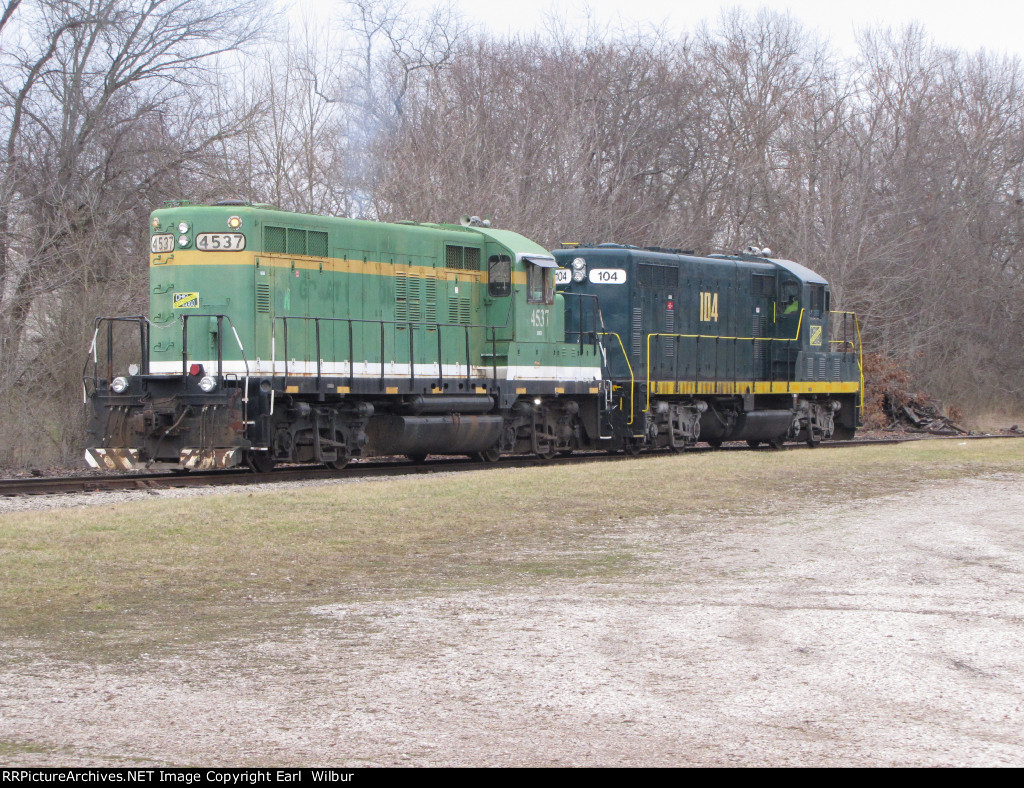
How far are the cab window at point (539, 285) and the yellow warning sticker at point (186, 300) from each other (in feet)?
18.5

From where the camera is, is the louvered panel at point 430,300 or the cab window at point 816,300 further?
the cab window at point 816,300

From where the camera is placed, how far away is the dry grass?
7.08m

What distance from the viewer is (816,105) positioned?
41.7 metres

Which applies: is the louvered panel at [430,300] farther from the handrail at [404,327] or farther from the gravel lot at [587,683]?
the gravel lot at [587,683]

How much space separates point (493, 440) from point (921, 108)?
1189 inches

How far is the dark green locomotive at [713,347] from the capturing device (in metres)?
21.5

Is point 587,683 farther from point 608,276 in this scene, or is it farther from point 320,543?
point 608,276

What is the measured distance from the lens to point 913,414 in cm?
3284

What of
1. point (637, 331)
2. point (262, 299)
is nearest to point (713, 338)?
point (637, 331)

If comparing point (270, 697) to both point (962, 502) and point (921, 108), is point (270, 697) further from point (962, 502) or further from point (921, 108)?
point (921, 108)

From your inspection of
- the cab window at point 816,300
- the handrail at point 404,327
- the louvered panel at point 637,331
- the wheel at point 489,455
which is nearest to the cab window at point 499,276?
the handrail at point 404,327

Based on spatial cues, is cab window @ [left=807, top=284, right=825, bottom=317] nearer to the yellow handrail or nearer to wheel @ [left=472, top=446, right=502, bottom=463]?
the yellow handrail

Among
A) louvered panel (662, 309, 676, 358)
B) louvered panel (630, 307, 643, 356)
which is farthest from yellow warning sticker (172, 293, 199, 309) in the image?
louvered panel (662, 309, 676, 358)
